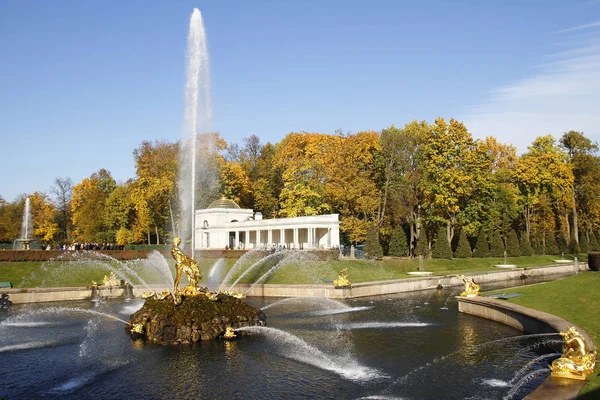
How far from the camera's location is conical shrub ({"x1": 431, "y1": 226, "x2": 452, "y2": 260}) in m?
61.5

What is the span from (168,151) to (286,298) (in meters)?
41.1

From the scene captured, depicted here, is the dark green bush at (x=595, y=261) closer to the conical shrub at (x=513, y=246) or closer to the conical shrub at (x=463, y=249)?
the conical shrub at (x=463, y=249)

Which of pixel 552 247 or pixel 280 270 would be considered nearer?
pixel 280 270

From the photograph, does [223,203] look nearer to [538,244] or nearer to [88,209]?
[88,209]

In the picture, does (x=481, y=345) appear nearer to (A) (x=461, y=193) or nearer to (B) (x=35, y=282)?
(B) (x=35, y=282)

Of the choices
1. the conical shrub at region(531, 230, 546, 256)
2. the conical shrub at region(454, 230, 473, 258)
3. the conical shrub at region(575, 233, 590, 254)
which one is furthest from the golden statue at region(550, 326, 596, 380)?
the conical shrub at region(575, 233, 590, 254)

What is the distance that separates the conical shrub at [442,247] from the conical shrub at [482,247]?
587 centimetres

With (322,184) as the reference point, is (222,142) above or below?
above

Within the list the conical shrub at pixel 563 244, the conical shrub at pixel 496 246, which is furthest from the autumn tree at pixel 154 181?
the conical shrub at pixel 563 244

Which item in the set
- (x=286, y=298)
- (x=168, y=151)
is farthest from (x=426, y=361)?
(x=168, y=151)

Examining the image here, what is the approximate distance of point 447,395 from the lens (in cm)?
1523

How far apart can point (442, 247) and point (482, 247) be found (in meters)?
7.11

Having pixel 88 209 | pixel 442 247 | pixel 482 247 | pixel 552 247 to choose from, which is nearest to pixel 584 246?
pixel 552 247

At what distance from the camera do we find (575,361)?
1446 cm
